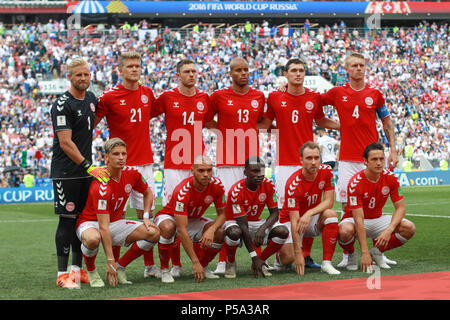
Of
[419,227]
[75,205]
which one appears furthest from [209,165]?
[419,227]

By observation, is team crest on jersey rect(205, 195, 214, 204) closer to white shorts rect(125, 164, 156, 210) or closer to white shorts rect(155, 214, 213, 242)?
white shorts rect(155, 214, 213, 242)

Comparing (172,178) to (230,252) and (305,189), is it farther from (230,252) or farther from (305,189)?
(305,189)

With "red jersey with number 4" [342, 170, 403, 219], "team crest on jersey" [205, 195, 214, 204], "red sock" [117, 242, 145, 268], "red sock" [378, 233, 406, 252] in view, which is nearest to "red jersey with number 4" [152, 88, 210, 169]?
"team crest on jersey" [205, 195, 214, 204]

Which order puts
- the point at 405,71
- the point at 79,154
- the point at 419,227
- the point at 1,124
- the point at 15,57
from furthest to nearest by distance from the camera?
the point at 405,71
the point at 15,57
the point at 1,124
the point at 419,227
the point at 79,154

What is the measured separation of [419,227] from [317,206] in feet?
16.7

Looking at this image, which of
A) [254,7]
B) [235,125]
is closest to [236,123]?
[235,125]

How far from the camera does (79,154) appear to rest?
6.45 metres

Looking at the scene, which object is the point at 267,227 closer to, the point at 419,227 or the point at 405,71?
the point at 419,227

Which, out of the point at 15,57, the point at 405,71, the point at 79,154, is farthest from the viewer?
the point at 405,71

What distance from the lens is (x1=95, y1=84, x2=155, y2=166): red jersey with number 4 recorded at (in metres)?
7.14

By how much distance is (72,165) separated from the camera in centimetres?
657

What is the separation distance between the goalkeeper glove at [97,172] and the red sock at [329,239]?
236 centimetres

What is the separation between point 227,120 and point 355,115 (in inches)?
61.3

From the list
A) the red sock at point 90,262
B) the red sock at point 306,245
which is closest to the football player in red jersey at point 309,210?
the red sock at point 306,245
